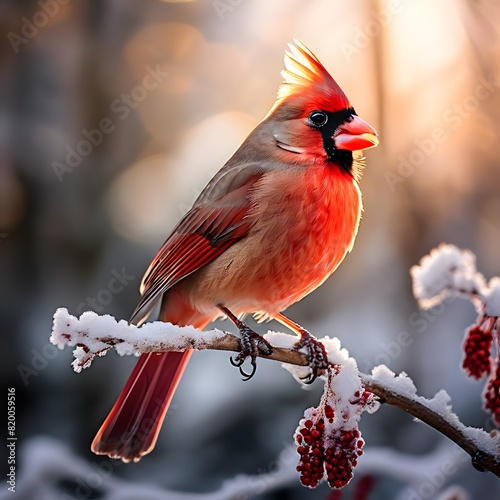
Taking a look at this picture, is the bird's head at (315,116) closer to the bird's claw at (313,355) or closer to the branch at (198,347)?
the bird's claw at (313,355)

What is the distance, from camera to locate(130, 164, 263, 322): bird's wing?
1.49 meters

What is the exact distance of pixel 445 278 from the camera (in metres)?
0.77

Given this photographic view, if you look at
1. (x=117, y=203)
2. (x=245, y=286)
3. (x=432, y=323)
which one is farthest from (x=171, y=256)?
(x=432, y=323)

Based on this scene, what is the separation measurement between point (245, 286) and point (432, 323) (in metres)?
1.50

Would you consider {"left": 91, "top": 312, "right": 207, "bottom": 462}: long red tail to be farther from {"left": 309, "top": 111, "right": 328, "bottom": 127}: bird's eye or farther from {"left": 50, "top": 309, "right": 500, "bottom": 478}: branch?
{"left": 309, "top": 111, "right": 328, "bottom": 127}: bird's eye

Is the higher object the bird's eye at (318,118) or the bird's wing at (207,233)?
the bird's eye at (318,118)

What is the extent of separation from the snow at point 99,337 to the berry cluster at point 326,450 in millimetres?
220

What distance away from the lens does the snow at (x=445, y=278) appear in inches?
29.8

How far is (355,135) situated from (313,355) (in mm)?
466

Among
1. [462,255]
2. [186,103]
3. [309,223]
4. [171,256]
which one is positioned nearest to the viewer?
[462,255]

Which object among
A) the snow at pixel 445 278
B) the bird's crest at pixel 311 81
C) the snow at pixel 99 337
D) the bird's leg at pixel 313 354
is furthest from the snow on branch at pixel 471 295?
the bird's crest at pixel 311 81

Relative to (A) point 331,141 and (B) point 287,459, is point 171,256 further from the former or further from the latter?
(B) point 287,459

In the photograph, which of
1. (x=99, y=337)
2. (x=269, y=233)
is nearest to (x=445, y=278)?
(x=99, y=337)

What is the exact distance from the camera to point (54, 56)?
117 inches
